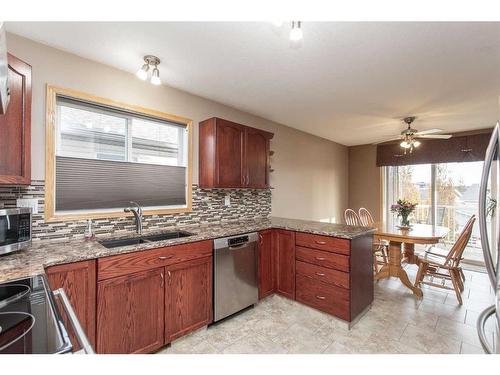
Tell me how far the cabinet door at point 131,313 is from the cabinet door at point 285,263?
135 cm

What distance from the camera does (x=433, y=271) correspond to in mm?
2893

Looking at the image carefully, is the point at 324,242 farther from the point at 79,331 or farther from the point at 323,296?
the point at 79,331

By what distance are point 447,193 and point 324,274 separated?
382 centimetres

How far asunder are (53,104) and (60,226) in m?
0.97

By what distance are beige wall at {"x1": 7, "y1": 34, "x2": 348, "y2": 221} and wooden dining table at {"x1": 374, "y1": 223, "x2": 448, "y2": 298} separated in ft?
4.94

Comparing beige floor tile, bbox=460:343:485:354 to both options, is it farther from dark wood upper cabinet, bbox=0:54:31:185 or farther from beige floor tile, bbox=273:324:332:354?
dark wood upper cabinet, bbox=0:54:31:185

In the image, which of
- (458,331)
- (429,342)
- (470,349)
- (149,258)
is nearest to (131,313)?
(149,258)

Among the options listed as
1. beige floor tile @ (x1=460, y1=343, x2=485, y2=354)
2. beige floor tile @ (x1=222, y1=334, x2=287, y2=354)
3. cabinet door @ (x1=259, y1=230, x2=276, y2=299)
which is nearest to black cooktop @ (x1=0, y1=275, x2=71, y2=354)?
beige floor tile @ (x1=222, y1=334, x2=287, y2=354)

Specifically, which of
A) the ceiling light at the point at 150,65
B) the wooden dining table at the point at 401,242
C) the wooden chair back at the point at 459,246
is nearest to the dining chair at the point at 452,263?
the wooden chair back at the point at 459,246

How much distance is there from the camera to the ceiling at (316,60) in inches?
62.8

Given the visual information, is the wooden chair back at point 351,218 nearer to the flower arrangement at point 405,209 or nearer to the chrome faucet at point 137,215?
the flower arrangement at point 405,209

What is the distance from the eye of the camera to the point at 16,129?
4.64ft
